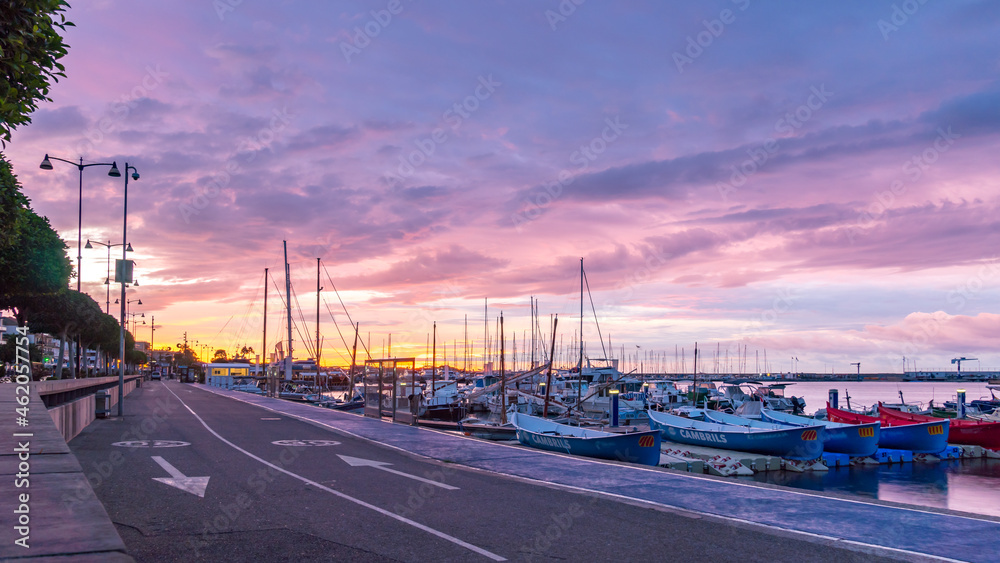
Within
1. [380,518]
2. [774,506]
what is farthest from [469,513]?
[774,506]

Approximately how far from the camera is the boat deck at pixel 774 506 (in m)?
9.11

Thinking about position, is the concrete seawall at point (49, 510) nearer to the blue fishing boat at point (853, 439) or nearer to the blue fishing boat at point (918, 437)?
the blue fishing boat at point (853, 439)

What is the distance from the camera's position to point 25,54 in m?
6.59

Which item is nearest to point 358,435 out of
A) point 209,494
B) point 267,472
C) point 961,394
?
point 267,472

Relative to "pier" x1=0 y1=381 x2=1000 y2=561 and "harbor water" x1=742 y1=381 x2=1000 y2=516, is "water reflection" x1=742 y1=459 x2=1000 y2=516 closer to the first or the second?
"harbor water" x1=742 y1=381 x2=1000 y2=516

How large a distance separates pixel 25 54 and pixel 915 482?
39381mm

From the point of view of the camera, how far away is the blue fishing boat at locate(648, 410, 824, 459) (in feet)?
109

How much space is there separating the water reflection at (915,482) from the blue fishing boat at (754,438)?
3.87ft

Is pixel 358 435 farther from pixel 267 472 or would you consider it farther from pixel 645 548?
pixel 645 548

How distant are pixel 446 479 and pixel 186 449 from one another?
29.5 feet

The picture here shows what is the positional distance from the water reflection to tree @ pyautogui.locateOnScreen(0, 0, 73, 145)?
30120mm

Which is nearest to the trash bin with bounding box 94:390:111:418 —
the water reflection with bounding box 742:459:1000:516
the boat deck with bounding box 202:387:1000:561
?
the boat deck with bounding box 202:387:1000:561

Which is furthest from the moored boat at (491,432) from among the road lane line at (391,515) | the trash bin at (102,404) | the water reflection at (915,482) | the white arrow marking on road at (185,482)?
the white arrow marking on road at (185,482)

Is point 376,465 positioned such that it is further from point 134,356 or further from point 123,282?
point 134,356
